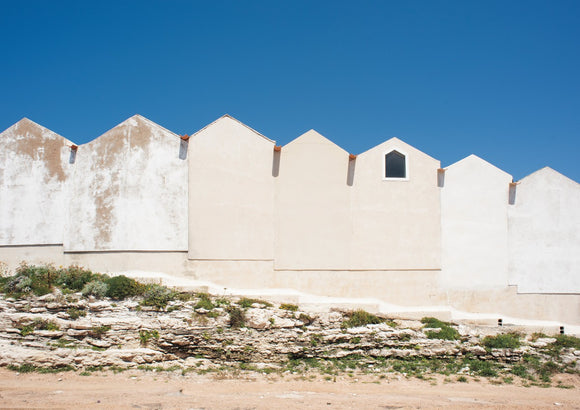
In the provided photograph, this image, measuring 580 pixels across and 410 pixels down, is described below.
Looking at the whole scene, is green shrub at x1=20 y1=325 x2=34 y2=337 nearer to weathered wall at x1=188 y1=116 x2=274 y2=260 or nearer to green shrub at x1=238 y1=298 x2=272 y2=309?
weathered wall at x1=188 y1=116 x2=274 y2=260

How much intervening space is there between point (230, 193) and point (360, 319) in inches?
248

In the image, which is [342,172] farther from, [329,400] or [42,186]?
[42,186]

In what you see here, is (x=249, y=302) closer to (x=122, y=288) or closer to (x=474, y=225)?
(x=122, y=288)

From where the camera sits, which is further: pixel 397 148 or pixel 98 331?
pixel 397 148

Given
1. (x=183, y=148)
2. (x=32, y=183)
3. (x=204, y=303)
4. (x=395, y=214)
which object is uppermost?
(x=183, y=148)

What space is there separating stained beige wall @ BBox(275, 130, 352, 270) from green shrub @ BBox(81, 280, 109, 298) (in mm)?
5746

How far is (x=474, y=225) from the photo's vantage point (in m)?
17.5

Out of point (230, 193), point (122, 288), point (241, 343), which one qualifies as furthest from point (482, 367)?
point (122, 288)

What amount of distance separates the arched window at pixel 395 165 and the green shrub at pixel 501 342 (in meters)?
6.36

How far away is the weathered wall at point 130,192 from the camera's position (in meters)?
16.6

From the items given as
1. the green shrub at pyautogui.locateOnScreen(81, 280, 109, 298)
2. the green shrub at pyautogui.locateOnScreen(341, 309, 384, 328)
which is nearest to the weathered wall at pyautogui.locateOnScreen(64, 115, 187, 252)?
the green shrub at pyautogui.locateOnScreen(81, 280, 109, 298)

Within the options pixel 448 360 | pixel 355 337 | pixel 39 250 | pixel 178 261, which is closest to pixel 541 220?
pixel 448 360

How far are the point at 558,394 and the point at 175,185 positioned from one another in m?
13.5

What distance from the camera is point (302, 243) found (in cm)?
1698
